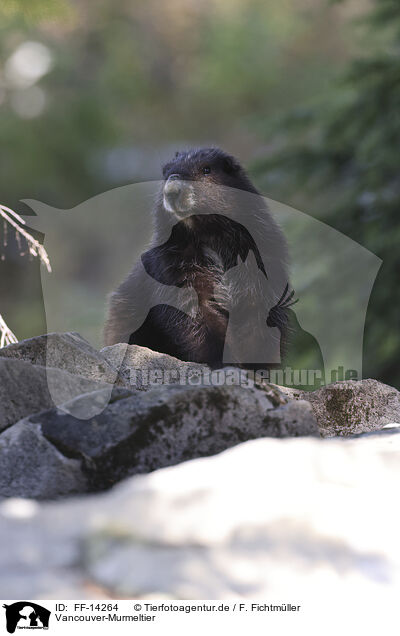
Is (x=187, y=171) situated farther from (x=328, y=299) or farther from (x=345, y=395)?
(x=328, y=299)

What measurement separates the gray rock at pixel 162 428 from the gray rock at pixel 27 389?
0.21 m

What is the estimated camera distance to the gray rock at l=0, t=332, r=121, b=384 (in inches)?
106

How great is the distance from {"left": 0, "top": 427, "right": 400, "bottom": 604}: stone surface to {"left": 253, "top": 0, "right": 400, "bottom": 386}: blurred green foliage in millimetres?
2804

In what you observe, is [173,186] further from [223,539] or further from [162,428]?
[223,539]

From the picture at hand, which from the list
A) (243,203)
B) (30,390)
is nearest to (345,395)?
(243,203)

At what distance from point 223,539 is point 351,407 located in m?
1.35

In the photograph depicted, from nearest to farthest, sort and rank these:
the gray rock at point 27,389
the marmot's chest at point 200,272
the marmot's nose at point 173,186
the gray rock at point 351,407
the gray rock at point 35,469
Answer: the gray rock at point 35,469 → the gray rock at point 27,389 → the gray rock at point 351,407 → the marmot's nose at point 173,186 → the marmot's chest at point 200,272

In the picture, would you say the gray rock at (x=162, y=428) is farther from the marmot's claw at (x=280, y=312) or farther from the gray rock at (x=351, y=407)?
the marmot's claw at (x=280, y=312)

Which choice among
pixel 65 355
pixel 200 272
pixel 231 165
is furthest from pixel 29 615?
pixel 231 165

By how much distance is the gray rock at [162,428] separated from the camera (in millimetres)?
2004

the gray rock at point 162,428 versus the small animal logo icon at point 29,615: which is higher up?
the gray rock at point 162,428

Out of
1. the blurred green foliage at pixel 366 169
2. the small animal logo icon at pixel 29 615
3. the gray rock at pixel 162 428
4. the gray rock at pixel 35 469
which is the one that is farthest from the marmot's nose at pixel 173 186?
the small animal logo icon at pixel 29 615

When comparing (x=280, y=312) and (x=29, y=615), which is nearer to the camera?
(x=29, y=615)

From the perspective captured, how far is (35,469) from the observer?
1994 millimetres
